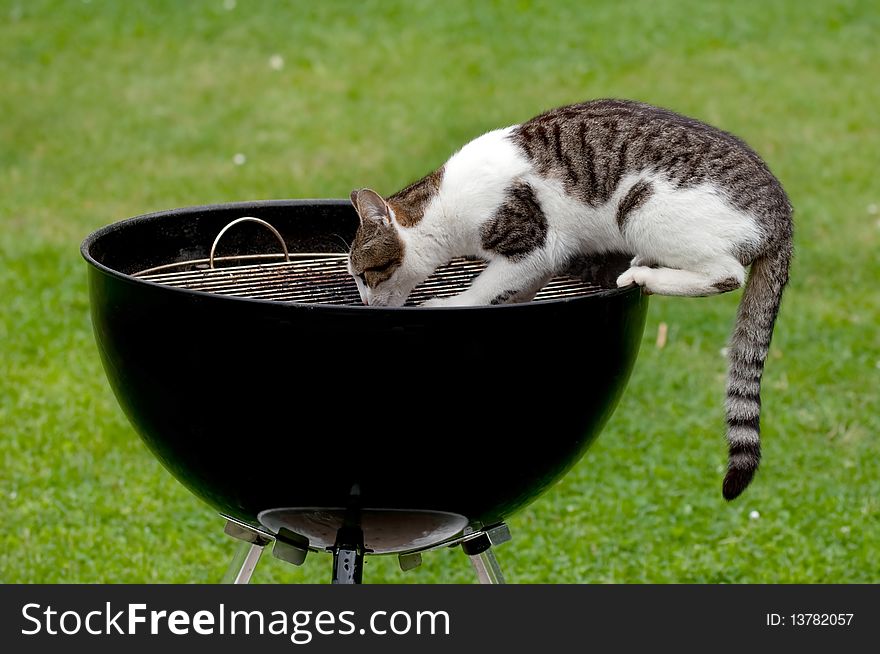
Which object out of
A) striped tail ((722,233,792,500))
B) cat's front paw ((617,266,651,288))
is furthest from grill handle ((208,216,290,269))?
striped tail ((722,233,792,500))

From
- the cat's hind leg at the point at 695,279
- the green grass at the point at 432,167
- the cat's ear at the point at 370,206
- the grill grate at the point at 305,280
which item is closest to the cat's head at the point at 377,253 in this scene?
the cat's ear at the point at 370,206

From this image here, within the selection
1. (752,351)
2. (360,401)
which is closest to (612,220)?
(752,351)

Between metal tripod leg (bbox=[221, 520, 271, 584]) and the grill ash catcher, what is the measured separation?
149 millimetres

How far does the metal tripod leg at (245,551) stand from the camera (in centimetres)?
223

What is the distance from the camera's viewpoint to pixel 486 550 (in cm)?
224

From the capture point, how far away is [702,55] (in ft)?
24.3

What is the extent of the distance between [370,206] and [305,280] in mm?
402

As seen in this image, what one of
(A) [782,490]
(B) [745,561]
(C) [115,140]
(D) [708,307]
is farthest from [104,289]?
(C) [115,140]

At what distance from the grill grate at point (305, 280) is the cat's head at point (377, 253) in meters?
0.16

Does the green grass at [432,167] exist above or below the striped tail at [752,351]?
below

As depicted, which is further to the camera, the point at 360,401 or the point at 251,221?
the point at 251,221

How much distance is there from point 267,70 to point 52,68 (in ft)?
4.67

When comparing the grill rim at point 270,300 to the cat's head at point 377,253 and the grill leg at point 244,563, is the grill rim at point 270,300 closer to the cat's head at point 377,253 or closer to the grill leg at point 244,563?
the cat's head at point 377,253

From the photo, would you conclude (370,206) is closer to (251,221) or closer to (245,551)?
(251,221)
